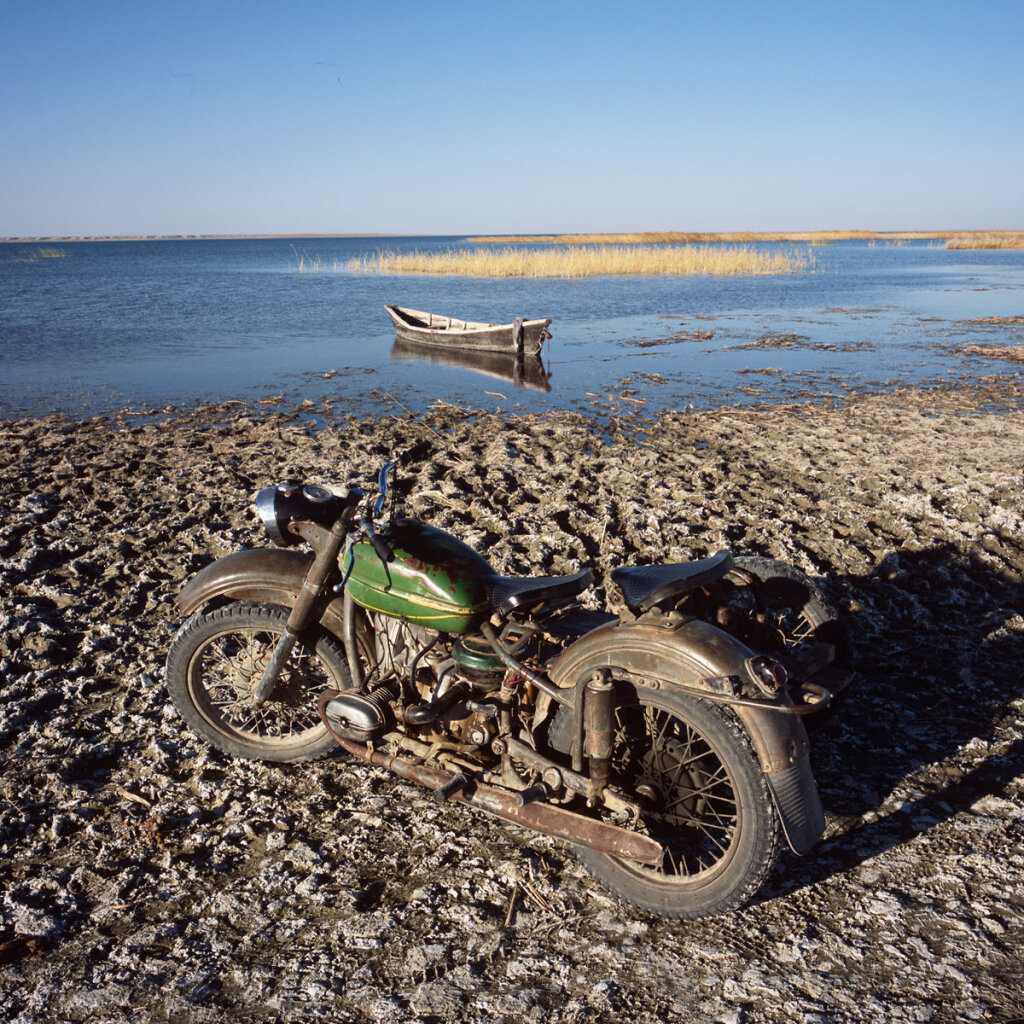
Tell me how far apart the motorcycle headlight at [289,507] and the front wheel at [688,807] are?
54.5 inches

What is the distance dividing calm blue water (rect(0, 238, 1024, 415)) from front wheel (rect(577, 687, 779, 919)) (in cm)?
920

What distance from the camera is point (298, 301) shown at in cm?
3188

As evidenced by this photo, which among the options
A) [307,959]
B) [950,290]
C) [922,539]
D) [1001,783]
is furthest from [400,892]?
[950,290]

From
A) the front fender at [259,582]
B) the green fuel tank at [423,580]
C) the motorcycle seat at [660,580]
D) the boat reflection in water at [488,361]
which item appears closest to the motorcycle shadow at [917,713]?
the motorcycle seat at [660,580]

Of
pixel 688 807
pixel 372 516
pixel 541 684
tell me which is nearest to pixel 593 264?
pixel 372 516

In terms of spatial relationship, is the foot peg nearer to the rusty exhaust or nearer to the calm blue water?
the rusty exhaust

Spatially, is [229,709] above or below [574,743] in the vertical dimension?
below

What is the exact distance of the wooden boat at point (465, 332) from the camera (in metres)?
17.0

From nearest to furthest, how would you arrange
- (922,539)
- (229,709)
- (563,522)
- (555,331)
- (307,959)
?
1. (307,959)
2. (229,709)
3. (922,539)
4. (563,522)
5. (555,331)

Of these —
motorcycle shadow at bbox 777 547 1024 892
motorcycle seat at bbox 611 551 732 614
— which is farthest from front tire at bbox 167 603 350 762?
motorcycle shadow at bbox 777 547 1024 892

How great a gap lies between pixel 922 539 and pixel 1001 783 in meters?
2.94

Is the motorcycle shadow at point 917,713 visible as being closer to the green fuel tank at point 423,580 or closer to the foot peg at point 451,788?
the foot peg at point 451,788

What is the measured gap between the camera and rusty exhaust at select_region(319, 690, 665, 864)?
2.55m

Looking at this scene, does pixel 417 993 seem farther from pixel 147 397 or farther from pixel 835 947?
pixel 147 397
